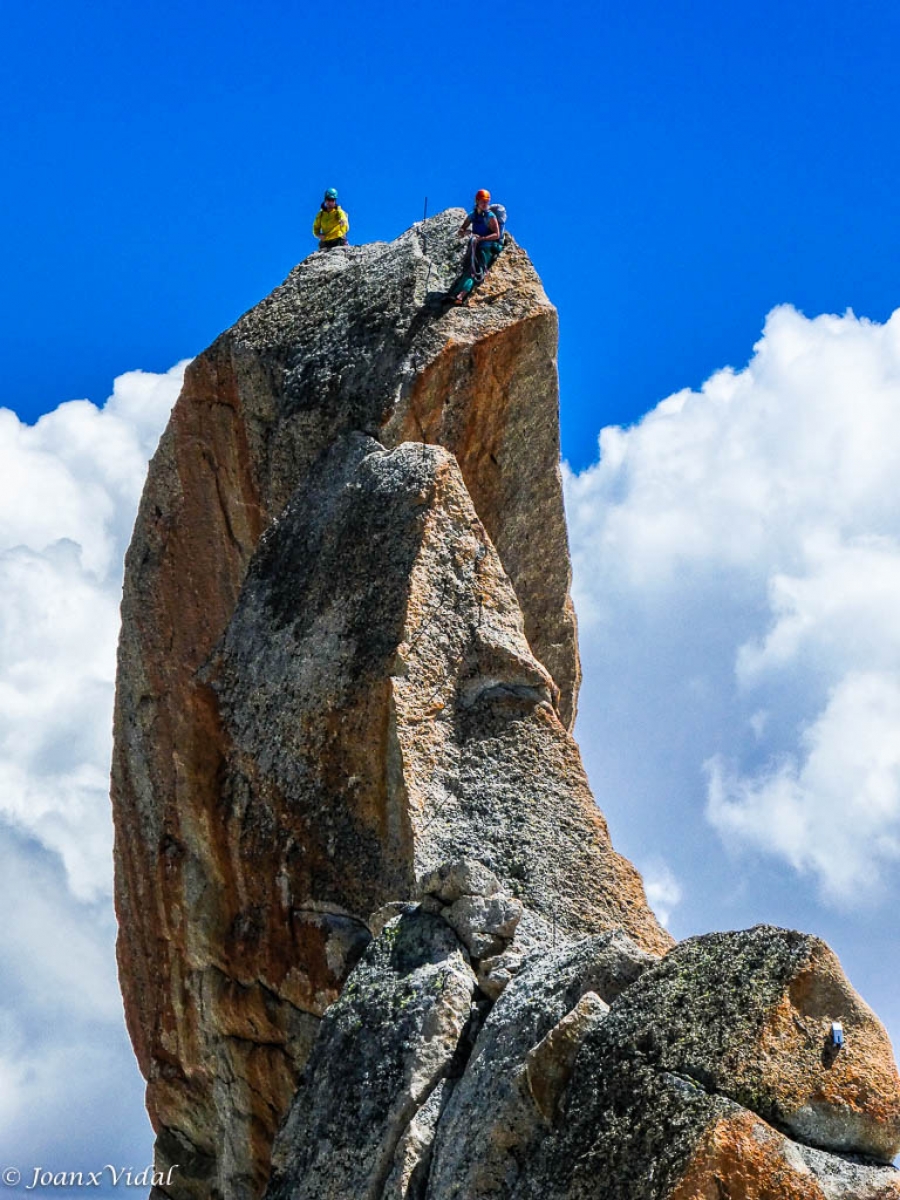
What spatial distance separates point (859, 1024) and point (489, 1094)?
238 cm

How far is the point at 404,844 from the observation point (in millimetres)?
15484

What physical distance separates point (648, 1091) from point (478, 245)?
434 inches

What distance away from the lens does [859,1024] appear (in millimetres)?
10836

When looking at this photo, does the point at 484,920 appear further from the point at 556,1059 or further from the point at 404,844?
the point at 556,1059

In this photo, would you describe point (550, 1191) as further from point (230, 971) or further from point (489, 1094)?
point (230, 971)

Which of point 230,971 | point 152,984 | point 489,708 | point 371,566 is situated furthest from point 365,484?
point 152,984

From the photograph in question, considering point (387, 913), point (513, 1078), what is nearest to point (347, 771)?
point (387, 913)

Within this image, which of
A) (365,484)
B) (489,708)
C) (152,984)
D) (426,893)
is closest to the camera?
(426,893)

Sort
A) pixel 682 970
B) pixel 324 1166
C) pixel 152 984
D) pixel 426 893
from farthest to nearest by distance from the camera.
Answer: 1. pixel 152 984
2. pixel 426 893
3. pixel 324 1166
4. pixel 682 970

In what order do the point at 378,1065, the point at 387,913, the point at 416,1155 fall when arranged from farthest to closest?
the point at 387,913 → the point at 378,1065 → the point at 416,1155

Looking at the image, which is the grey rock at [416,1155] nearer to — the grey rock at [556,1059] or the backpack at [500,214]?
the grey rock at [556,1059]

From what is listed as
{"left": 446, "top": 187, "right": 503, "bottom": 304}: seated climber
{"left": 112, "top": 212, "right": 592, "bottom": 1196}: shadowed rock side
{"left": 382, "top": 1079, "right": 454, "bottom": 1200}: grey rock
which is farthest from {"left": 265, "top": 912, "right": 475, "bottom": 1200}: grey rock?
{"left": 446, "top": 187, "right": 503, "bottom": 304}: seated climber

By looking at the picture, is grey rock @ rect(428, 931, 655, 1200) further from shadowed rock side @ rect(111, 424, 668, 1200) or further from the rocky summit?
shadowed rock side @ rect(111, 424, 668, 1200)

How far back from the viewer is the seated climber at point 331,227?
77.2 ft
